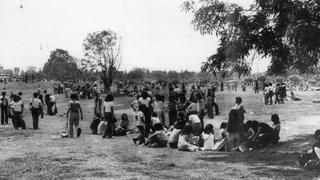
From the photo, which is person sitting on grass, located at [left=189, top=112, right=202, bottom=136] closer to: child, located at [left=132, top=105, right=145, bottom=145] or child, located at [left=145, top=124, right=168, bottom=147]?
child, located at [left=145, top=124, right=168, bottom=147]

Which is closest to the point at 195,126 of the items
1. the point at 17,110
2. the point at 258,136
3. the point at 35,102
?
the point at 258,136

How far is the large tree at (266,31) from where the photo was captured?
12.1m

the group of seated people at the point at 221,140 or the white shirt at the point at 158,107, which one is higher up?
the white shirt at the point at 158,107

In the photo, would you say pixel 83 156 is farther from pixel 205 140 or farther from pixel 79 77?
pixel 79 77

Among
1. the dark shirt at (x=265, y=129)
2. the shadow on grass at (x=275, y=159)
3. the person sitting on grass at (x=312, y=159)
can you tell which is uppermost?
the dark shirt at (x=265, y=129)

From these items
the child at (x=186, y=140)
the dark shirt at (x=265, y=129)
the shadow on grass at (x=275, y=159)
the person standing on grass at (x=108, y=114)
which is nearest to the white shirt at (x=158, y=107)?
the person standing on grass at (x=108, y=114)

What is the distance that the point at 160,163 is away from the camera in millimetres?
11453

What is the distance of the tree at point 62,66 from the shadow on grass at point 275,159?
9306 cm

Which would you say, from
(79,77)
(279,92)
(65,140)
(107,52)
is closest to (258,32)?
(65,140)

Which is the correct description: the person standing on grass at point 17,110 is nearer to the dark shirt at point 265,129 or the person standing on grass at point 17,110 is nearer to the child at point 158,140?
the child at point 158,140

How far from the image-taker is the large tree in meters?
12.1

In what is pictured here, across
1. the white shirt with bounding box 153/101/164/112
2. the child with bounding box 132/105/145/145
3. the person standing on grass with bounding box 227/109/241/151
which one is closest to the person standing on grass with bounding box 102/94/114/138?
the child with bounding box 132/105/145/145

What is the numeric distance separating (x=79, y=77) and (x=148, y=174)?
314 feet

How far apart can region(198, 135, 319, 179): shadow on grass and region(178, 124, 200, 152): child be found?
63 centimetres
